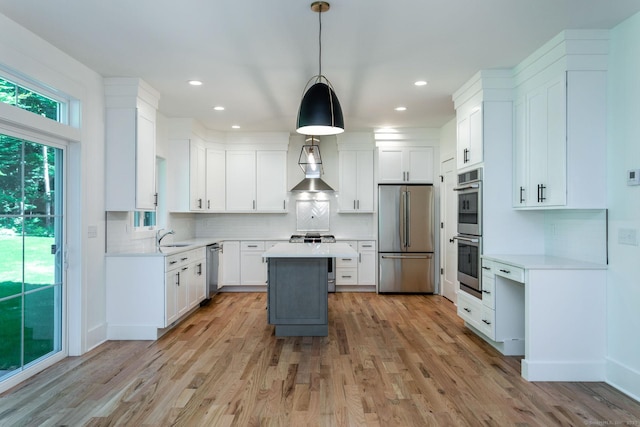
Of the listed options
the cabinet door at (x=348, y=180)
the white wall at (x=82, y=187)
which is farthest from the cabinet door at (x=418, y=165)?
the white wall at (x=82, y=187)

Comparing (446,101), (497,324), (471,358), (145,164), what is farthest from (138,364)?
(446,101)

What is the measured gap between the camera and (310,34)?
3.14 m

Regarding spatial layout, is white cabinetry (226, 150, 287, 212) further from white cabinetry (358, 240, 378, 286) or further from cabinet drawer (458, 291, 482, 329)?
cabinet drawer (458, 291, 482, 329)

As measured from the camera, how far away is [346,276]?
666 cm

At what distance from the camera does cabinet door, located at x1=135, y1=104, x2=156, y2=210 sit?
13.8 feet

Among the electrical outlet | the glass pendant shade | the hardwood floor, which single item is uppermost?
the glass pendant shade

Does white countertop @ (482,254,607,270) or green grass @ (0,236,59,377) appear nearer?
green grass @ (0,236,59,377)

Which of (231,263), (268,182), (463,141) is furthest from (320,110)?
(231,263)

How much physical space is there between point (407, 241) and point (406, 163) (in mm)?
1289

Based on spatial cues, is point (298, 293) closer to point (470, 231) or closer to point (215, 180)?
point (470, 231)

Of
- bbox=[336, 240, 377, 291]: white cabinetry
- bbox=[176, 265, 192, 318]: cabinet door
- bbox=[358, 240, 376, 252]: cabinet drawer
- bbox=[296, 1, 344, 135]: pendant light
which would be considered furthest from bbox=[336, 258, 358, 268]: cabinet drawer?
bbox=[296, 1, 344, 135]: pendant light

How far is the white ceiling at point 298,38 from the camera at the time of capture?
2.74 metres

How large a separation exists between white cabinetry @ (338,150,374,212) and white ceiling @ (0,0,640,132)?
2087 millimetres

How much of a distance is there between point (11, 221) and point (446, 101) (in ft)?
15.3
